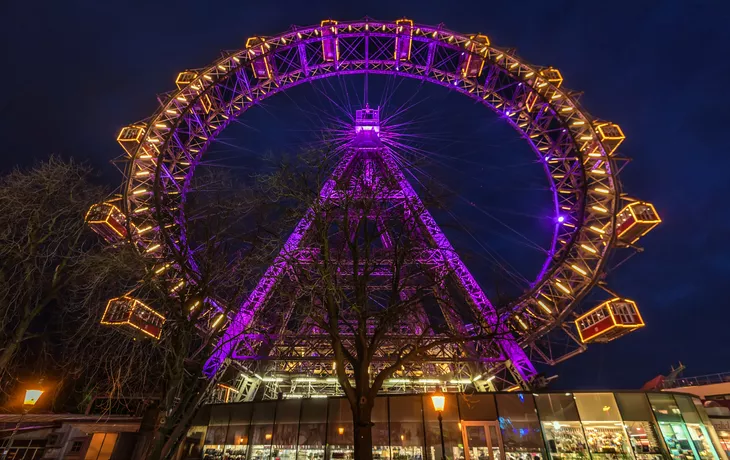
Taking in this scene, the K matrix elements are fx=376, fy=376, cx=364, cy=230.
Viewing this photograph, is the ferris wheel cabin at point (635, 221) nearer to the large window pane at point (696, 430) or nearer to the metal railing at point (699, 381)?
the large window pane at point (696, 430)

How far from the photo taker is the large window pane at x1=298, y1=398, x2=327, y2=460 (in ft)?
54.5

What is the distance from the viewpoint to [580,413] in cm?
1605

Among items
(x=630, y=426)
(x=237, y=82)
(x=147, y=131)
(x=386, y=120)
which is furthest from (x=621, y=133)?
(x=147, y=131)

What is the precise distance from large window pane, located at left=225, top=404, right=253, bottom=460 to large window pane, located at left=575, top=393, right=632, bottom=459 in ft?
49.3

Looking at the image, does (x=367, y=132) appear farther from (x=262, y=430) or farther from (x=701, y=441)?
(x=701, y=441)

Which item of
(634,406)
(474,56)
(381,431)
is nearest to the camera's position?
(634,406)

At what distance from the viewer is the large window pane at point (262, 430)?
17297 millimetres

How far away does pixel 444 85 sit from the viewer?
2505cm

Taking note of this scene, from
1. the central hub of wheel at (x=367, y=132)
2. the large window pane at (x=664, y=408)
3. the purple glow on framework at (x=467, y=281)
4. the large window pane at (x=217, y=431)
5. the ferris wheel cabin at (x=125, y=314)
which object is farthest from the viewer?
the central hub of wheel at (x=367, y=132)

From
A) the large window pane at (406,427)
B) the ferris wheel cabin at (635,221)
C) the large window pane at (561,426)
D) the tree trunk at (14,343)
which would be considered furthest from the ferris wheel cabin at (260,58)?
the large window pane at (561,426)

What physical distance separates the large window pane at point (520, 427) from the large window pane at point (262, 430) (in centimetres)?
1035

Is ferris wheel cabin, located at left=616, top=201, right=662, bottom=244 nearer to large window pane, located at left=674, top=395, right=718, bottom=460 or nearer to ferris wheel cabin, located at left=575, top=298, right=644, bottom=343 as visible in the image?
ferris wheel cabin, located at left=575, top=298, right=644, bottom=343

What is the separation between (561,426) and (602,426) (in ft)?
5.59

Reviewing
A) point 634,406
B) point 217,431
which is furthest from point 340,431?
point 634,406
